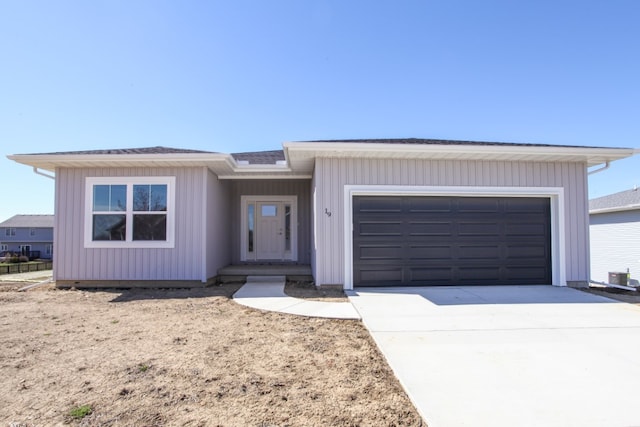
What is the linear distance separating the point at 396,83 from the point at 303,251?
5.90 metres

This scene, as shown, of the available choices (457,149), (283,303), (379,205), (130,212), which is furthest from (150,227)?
(457,149)

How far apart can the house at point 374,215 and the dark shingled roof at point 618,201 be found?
834 centimetres

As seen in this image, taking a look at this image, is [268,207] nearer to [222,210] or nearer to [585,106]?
[222,210]

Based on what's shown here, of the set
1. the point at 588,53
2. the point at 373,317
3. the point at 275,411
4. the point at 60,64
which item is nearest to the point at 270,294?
the point at 373,317

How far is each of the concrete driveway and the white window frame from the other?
4.59 meters

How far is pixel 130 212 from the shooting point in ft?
23.2

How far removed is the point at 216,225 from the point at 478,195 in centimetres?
624

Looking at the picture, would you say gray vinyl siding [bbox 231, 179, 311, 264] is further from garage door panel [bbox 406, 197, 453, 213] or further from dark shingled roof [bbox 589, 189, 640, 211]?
dark shingled roof [bbox 589, 189, 640, 211]

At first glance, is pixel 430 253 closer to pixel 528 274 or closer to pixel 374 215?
pixel 374 215

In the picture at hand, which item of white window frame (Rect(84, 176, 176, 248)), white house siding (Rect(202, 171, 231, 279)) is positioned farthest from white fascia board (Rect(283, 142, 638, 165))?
white window frame (Rect(84, 176, 176, 248))

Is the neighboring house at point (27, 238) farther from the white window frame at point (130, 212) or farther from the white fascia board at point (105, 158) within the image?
the white window frame at point (130, 212)

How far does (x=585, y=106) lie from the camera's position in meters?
9.48

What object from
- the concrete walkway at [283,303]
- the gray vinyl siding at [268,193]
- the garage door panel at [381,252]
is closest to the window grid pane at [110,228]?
the concrete walkway at [283,303]

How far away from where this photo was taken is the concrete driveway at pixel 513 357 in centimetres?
209
